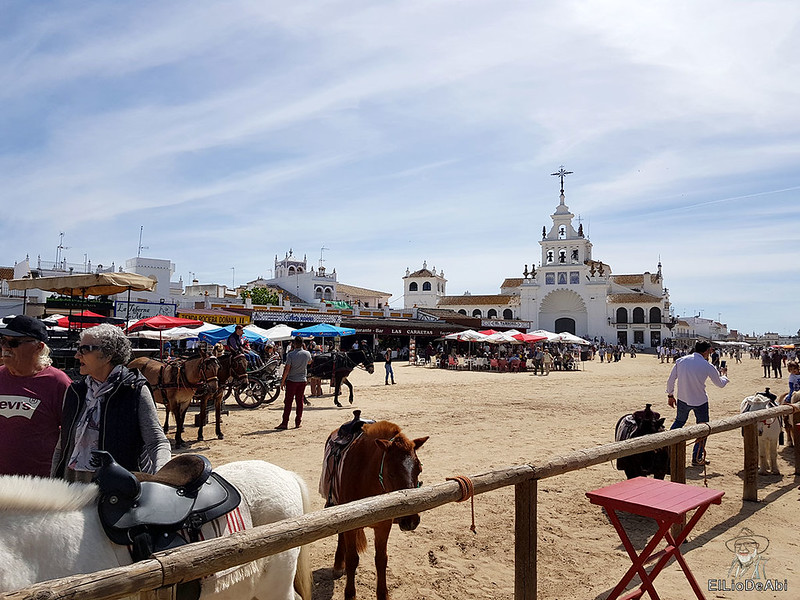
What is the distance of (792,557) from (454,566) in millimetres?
2575

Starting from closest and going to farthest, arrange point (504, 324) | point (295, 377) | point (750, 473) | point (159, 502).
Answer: point (159, 502), point (750, 473), point (295, 377), point (504, 324)

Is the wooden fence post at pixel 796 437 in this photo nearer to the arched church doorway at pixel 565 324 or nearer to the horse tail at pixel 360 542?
the horse tail at pixel 360 542

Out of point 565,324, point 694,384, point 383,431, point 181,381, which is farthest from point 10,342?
point 565,324

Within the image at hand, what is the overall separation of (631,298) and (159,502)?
60.2 meters

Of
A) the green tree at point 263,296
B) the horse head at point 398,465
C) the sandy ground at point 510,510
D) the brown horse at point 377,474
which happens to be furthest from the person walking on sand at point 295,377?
the green tree at point 263,296

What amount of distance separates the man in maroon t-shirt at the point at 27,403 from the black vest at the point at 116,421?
23 cm

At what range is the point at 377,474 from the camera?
335cm

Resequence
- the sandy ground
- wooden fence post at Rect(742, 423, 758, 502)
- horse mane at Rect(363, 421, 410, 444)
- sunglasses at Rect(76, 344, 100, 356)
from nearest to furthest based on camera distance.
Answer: sunglasses at Rect(76, 344, 100, 356) → horse mane at Rect(363, 421, 410, 444) → the sandy ground → wooden fence post at Rect(742, 423, 758, 502)

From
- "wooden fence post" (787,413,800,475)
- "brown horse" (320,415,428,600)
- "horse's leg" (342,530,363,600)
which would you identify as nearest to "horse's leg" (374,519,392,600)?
"brown horse" (320,415,428,600)

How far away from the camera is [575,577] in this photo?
3799mm

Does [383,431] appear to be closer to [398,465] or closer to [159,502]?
[398,465]

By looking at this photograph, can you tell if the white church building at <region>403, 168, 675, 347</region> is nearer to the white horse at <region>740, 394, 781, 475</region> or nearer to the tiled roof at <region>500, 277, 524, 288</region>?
the tiled roof at <region>500, 277, 524, 288</region>

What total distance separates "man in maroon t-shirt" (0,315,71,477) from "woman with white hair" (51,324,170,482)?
20cm

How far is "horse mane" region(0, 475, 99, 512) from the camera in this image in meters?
1.67
